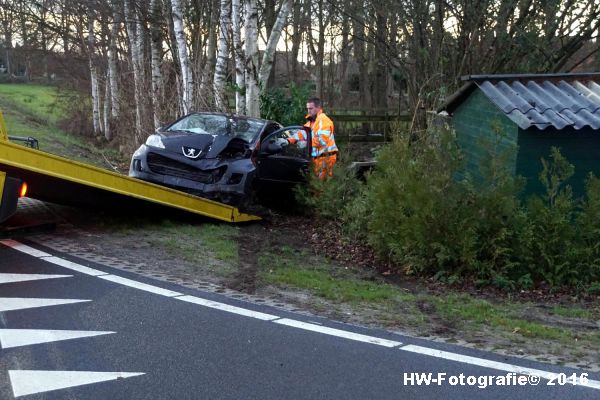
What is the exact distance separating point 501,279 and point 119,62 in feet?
81.8

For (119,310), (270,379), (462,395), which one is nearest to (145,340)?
(119,310)

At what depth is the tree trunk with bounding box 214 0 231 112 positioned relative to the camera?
16750 millimetres

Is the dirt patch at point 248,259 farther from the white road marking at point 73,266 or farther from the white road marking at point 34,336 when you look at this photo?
the white road marking at point 34,336

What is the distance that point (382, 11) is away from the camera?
1767 cm

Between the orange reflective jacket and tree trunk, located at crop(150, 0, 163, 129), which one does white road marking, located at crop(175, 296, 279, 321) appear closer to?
the orange reflective jacket

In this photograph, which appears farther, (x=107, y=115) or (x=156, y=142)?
(x=107, y=115)

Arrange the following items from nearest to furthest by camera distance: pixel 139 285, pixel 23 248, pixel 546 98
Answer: pixel 139 285 < pixel 23 248 < pixel 546 98

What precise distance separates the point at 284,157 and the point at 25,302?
6.27 metres

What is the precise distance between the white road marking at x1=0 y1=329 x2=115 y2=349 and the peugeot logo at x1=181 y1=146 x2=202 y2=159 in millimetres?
5368

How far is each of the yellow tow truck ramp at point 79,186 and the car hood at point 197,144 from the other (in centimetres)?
86

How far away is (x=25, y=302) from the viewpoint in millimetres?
6617

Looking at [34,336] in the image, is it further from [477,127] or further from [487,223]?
[477,127]

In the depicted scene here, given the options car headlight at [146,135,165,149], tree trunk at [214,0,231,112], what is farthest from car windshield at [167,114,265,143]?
tree trunk at [214,0,231,112]

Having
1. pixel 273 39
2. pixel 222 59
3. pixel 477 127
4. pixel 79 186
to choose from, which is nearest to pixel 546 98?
pixel 477 127
